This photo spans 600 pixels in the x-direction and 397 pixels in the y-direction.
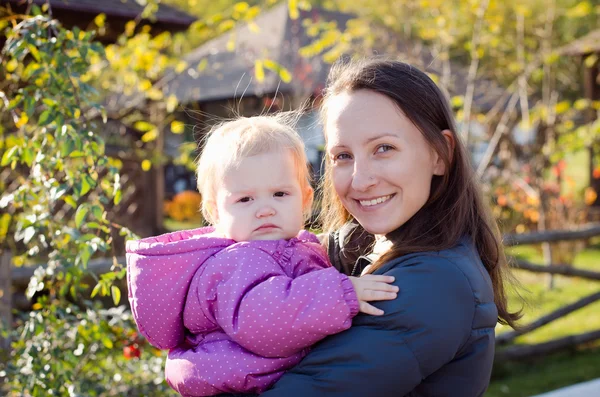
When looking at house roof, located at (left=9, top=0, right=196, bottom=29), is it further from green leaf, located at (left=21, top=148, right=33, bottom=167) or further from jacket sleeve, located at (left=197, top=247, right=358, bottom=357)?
jacket sleeve, located at (left=197, top=247, right=358, bottom=357)

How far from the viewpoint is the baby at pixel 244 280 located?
5.73 ft

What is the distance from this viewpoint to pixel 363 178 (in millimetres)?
1938

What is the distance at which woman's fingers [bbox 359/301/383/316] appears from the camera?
1700mm

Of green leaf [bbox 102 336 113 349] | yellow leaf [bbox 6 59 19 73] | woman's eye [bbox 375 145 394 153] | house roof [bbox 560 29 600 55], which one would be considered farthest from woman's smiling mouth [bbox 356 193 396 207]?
house roof [bbox 560 29 600 55]

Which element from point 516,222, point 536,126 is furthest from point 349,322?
point 516,222

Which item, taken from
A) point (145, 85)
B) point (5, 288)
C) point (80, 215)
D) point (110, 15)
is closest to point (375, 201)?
point (80, 215)

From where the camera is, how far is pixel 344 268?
223 cm

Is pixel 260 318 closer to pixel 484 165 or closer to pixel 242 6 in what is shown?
pixel 242 6

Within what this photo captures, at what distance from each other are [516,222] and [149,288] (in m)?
10.0

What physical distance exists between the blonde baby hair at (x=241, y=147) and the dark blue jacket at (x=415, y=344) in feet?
1.42

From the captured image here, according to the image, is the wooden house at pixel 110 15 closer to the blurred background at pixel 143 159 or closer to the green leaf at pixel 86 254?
the blurred background at pixel 143 159

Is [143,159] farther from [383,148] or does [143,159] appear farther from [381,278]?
[381,278]

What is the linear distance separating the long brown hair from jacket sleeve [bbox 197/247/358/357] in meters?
0.21

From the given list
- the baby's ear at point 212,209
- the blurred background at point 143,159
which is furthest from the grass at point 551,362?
the baby's ear at point 212,209
